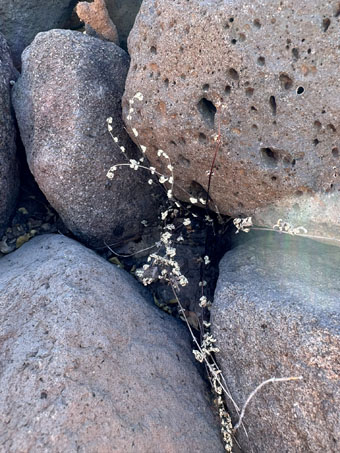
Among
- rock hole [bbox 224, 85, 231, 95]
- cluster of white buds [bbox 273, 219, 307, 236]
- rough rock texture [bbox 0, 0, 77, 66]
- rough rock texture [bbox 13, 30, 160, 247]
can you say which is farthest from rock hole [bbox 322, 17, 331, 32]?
rough rock texture [bbox 0, 0, 77, 66]

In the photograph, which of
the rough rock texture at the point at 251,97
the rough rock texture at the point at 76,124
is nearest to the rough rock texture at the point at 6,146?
the rough rock texture at the point at 76,124

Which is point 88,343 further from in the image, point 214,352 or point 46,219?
point 46,219

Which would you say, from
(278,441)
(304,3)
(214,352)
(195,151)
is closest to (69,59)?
(195,151)

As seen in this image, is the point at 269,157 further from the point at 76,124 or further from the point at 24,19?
the point at 24,19

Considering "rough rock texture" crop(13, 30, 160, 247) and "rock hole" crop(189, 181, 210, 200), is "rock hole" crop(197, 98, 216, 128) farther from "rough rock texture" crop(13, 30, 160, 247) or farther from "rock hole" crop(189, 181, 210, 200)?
"rough rock texture" crop(13, 30, 160, 247)

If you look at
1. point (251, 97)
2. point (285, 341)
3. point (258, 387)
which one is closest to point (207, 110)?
point (251, 97)
